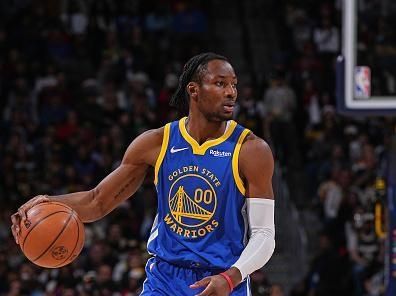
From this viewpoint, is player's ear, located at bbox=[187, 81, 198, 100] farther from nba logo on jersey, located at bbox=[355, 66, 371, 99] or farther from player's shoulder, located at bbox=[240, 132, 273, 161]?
nba logo on jersey, located at bbox=[355, 66, 371, 99]

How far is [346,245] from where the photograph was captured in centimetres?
1318

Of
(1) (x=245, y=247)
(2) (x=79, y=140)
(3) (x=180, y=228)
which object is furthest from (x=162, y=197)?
(2) (x=79, y=140)

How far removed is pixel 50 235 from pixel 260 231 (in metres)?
1.21

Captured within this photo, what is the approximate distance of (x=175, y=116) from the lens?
14898 millimetres

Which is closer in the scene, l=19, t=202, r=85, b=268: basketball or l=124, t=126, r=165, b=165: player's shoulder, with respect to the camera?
l=19, t=202, r=85, b=268: basketball

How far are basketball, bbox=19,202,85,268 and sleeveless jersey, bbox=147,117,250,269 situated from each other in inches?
19.1

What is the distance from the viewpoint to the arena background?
481 inches

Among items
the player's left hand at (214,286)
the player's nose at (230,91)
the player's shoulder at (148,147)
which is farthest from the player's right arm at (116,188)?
the player's left hand at (214,286)

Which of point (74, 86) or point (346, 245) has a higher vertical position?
point (74, 86)

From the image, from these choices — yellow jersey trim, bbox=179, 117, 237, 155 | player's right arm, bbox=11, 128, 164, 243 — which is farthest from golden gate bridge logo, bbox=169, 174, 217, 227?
player's right arm, bbox=11, 128, 164, 243

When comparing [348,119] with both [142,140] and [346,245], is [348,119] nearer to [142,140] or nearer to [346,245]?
[346,245]

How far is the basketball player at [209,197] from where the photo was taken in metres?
5.56

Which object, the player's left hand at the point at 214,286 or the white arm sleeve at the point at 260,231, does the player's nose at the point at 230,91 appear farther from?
the player's left hand at the point at 214,286

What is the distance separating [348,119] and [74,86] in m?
4.80
